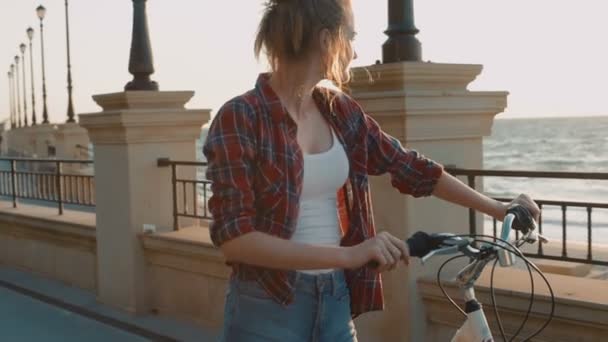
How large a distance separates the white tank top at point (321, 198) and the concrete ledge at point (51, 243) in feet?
18.4

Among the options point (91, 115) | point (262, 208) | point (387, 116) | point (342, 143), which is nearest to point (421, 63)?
point (387, 116)

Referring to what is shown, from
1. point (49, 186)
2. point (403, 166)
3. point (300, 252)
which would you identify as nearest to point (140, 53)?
point (49, 186)

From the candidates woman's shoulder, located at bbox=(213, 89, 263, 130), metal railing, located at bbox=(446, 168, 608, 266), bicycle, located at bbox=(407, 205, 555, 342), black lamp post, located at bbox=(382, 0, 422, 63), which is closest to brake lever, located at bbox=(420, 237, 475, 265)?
bicycle, located at bbox=(407, 205, 555, 342)

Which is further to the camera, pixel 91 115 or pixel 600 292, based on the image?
pixel 91 115

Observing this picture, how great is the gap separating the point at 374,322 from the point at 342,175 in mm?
2752

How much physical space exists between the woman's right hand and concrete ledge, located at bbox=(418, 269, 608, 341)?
2.28 m

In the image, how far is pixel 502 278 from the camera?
449 centimetres

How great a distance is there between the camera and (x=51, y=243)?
27.0ft

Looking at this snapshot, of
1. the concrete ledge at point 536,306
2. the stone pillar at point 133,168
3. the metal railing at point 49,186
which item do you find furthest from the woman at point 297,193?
the metal railing at point 49,186

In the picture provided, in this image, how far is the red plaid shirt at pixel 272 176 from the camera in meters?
1.99

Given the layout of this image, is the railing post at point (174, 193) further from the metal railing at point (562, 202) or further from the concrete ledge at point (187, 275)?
the metal railing at point (562, 202)

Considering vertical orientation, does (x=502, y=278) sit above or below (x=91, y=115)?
below

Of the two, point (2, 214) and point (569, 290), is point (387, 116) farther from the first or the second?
point (2, 214)

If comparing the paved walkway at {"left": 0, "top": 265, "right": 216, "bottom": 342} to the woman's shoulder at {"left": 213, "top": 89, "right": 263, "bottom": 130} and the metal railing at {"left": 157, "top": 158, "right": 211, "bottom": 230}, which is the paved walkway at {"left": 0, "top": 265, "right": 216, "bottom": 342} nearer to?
the metal railing at {"left": 157, "top": 158, "right": 211, "bottom": 230}
